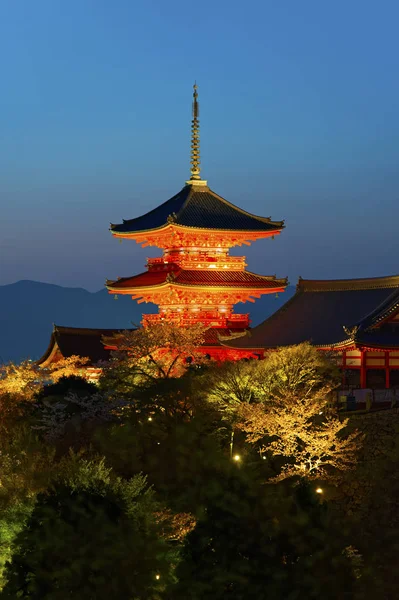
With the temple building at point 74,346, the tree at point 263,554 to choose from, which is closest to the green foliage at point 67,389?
the temple building at point 74,346

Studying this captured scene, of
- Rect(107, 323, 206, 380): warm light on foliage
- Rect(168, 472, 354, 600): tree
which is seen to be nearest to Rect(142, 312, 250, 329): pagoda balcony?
Rect(107, 323, 206, 380): warm light on foliage

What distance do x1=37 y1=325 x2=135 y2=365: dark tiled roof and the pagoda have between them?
721cm

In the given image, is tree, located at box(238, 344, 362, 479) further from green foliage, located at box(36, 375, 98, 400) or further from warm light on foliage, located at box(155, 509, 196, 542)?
green foliage, located at box(36, 375, 98, 400)

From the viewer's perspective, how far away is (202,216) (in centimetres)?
5831

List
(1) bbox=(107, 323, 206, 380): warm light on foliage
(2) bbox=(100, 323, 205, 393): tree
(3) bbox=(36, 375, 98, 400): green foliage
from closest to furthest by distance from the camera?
(2) bbox=(100, 323, 205, 393): tree < (1) bbox=(107, 323, 206, 380): warm light on foliage < (3) bbox=(36, 375, 98, 400): green foliage

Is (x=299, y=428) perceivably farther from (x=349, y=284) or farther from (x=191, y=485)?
(x=349, y=284)

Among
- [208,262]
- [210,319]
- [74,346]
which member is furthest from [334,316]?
[74,346]

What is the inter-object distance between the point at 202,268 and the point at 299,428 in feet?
68.3

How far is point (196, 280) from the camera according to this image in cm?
5609

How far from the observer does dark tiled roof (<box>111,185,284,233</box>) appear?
5766cm

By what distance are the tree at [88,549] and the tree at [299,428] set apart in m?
6.95

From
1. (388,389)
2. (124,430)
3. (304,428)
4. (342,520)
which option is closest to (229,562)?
(342,520)

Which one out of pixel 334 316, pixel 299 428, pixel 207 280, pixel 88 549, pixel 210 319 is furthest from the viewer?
Answer: pixel 210 319

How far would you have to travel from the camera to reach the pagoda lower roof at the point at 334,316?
153 ft
